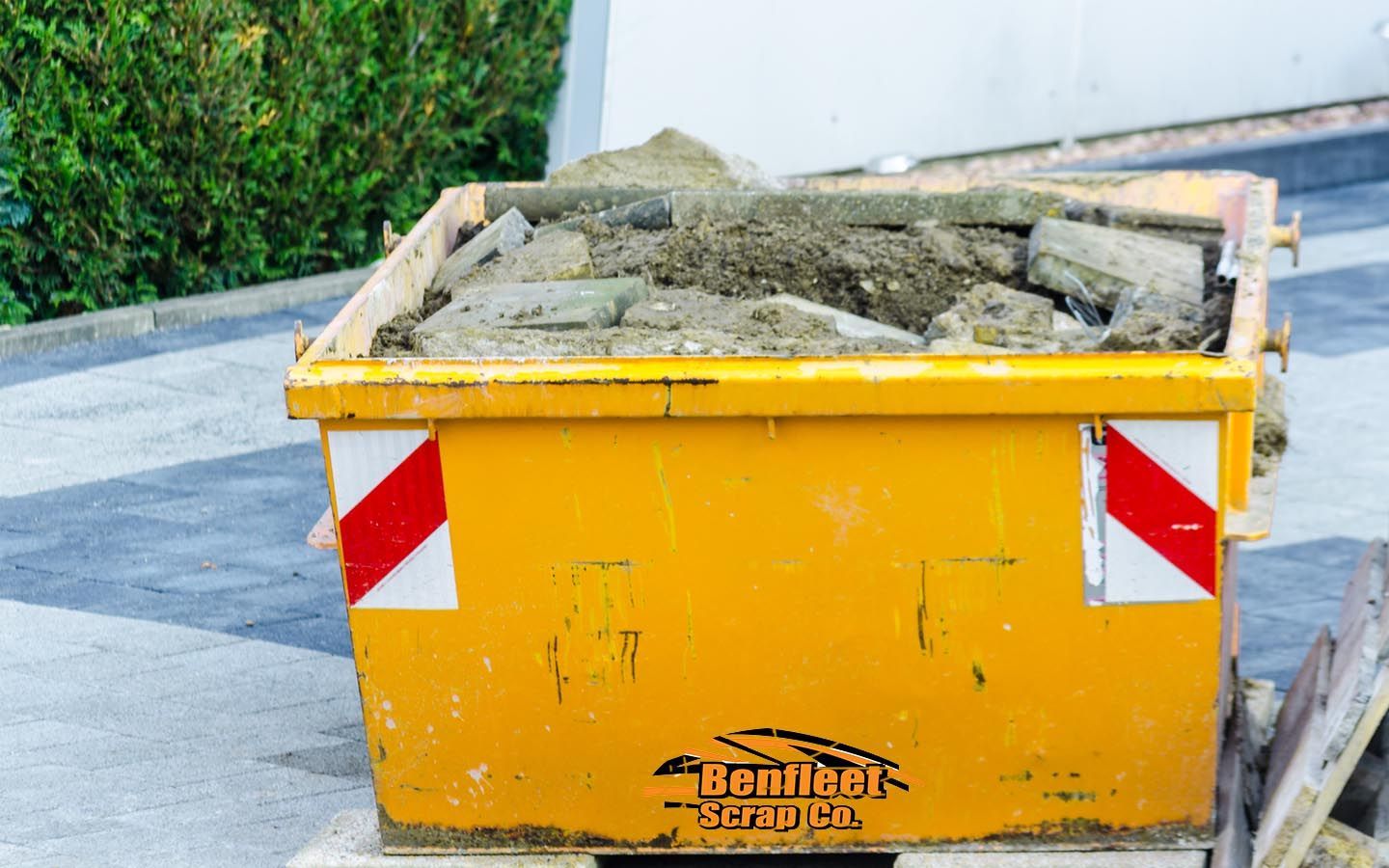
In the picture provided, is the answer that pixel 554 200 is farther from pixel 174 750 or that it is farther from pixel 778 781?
pixel 778 781

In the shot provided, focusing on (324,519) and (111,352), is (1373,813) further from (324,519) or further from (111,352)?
(111,352)

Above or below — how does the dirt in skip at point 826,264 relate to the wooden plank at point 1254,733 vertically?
above

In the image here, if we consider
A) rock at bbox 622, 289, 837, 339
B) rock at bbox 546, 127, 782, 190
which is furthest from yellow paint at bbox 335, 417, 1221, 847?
rock at bbox 546, 127, 782, 190

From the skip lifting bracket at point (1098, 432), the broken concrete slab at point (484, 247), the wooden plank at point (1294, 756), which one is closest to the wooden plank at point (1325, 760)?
the wooden plank at point (1294, 756)

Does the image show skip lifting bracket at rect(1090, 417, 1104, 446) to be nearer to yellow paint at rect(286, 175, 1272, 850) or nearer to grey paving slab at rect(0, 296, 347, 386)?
yellow paint at rect(286, 175, 1272, 850)

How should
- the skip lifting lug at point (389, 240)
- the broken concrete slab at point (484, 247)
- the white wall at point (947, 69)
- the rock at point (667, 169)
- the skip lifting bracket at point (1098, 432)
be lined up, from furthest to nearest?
the white wall at point (947, 69) → the rock at point (667, 169) → the skip lifting lug at point (389, 240) → the broken concrete slab at point (484, 247) → the skip lifting bracket at point (1098, 432)

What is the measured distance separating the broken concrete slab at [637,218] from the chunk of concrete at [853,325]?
Answer: 622 mm

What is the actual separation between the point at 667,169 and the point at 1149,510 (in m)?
2.31

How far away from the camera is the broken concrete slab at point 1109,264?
13.0 feet

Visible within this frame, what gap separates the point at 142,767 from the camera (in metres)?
4.21

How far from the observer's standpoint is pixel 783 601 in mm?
3191

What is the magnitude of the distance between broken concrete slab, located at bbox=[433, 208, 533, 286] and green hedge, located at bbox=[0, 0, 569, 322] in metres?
3.74

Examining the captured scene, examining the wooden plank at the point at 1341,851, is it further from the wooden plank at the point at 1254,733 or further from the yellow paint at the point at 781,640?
the wooden plank at the point at 1254,733

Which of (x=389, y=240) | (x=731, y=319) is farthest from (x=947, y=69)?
(x=731, y=319)
